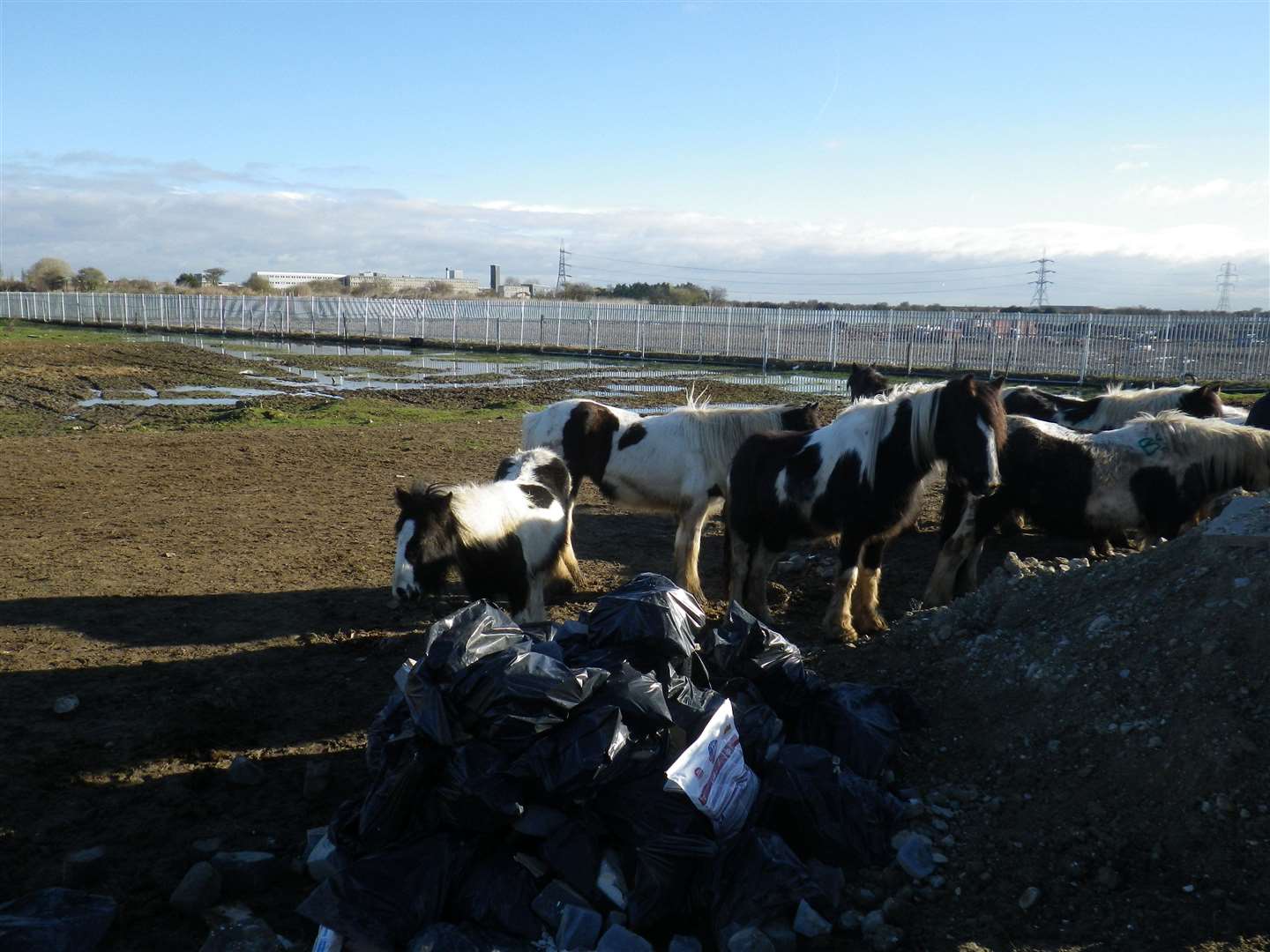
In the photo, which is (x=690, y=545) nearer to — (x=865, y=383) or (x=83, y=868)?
(x=865, y=383)

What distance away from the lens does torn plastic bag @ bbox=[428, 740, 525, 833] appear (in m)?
3.65

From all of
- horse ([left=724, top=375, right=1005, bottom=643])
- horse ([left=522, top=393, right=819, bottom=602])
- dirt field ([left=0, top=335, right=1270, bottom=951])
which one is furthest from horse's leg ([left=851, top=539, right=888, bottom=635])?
horse ([left=522, top=393, right=819, bottom=602])

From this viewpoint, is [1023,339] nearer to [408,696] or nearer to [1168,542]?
Answer: [1168,542]

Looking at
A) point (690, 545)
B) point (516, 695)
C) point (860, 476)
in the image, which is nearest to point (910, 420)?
point (860, 476)

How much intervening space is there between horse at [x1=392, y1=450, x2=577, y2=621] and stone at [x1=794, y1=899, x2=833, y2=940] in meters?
3.66

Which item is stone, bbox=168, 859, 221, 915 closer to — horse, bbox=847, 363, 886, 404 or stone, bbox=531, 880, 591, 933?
stone, bbox=531, 880, 591, 933

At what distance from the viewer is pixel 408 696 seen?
3979 millimetres

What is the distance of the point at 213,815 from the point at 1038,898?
12.5ft

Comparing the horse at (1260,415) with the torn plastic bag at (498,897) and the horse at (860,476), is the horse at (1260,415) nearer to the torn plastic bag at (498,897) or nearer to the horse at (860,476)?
the horse at (860,476)

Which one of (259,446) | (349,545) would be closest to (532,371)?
(259,446)

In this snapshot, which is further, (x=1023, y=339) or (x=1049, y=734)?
(x=1023, y=339)

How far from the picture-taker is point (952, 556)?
7707mm

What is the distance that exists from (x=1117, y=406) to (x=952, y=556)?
4.27m

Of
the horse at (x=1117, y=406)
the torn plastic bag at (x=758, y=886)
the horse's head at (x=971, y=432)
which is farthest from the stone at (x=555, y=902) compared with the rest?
the horse at (x=1117, y=406)
